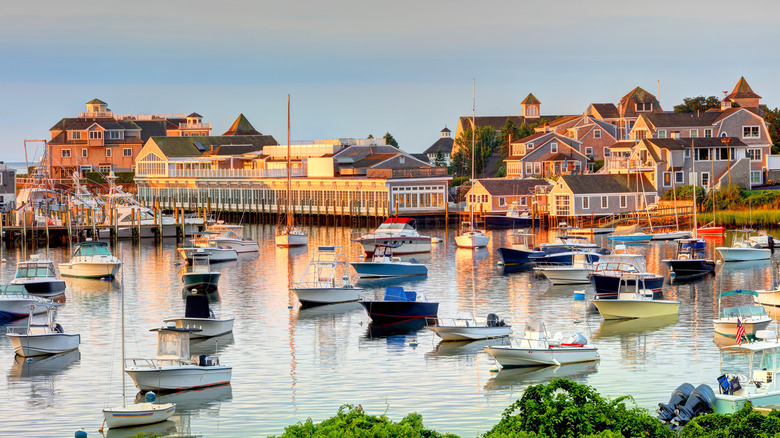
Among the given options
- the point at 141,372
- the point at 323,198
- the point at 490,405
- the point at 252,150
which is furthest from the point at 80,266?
the point at 252,150

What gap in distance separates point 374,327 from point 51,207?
80390 millimetres

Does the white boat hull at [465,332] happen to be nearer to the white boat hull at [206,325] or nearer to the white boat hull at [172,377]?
the white boat hull at [206,325]

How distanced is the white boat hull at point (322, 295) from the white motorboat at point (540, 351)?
53.1 ft

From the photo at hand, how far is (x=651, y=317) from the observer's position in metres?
51.4

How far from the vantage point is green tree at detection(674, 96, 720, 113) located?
164 m

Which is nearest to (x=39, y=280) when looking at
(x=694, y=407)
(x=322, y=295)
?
(x=322, y=295)

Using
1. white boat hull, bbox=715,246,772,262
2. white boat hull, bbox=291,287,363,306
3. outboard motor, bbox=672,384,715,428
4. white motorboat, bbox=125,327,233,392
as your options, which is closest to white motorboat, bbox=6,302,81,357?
white motorboat, bbox=125,327,233,392

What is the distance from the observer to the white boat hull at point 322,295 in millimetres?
55156

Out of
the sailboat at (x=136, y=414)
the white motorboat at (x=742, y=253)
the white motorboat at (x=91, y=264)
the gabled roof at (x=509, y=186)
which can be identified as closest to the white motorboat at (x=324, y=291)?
the white motorboat at (x=91, y=264)

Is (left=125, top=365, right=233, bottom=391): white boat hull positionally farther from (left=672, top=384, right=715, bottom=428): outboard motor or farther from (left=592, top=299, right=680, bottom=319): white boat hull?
(left=592, top=299, right=680, bottom=319): white boat hull

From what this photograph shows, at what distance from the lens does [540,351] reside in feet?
130

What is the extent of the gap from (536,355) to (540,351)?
0.78ft

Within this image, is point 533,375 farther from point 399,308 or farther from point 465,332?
point 399,308

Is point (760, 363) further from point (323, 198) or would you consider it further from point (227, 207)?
point (227, 207)
